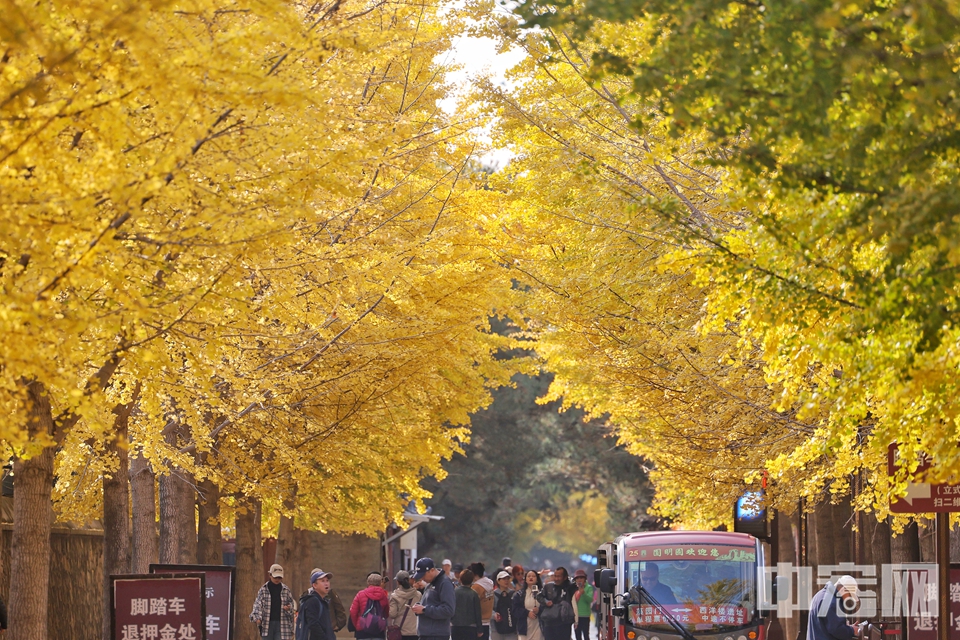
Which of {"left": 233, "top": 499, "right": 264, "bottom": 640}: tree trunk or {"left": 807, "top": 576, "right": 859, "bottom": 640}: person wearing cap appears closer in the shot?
{"left": 807, "top": 576, "right": 859, "bottom": 640}: person wearing cap

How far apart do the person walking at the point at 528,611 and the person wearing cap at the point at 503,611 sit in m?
0.53

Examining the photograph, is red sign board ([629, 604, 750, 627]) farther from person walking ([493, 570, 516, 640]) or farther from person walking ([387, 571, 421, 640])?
person walking ([493, 570, 516, 640])

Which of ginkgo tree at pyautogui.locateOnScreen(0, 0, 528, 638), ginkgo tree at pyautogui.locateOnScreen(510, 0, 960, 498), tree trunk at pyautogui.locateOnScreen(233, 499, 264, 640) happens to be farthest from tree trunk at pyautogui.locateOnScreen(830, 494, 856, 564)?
ginkgo tree at pyautogui.locateOnScreen(510, 0, 960, 498)

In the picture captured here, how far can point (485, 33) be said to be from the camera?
15.7 meters

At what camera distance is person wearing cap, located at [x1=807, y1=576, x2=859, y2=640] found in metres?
14.3

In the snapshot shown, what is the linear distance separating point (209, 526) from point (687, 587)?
977 centimetres

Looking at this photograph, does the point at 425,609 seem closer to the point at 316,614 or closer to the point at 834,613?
the point at 316,614

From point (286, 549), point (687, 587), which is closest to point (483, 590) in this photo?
point (687, 587)

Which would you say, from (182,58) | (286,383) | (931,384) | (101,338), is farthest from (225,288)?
(286,383)

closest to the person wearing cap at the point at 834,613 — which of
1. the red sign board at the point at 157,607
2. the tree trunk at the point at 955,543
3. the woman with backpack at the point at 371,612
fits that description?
the tree trunk at the point at 955,543

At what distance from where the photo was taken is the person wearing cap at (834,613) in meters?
14.3

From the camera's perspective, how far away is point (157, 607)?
1307 centimetres

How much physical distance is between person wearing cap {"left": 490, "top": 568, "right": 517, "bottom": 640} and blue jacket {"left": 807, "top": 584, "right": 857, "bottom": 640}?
833 centimetres

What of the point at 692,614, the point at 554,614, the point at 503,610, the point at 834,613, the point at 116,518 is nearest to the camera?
the point at 834,613
